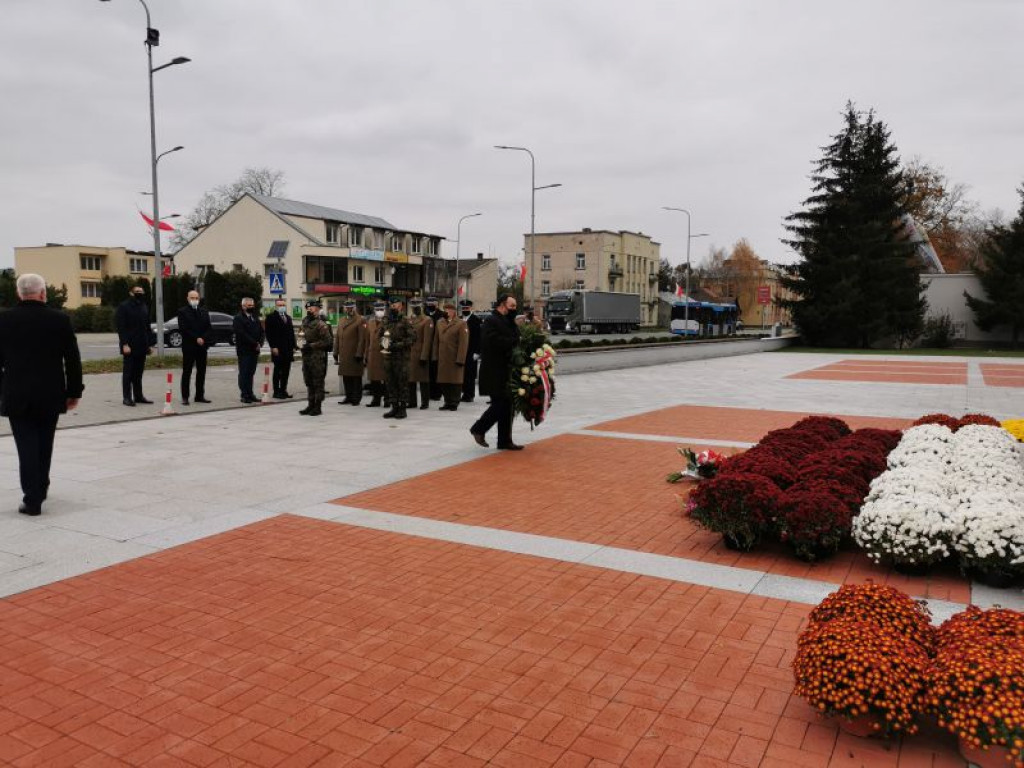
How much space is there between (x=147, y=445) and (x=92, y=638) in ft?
21.0

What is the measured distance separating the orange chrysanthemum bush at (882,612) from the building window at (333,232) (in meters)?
67.8

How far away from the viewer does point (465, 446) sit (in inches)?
404

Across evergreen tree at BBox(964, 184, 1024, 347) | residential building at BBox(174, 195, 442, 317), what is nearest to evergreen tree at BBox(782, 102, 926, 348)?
evergreen tree at BBox(964, 184, 1024, 347)

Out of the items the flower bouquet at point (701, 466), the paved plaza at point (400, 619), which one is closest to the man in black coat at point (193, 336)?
the paved plaza at point (400, 619)

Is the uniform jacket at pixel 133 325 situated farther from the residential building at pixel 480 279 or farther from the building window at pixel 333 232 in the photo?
the residential building at pixel 480 279

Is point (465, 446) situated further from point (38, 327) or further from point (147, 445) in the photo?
point (38, 327)

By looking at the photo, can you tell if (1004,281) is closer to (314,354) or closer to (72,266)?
(314,354)

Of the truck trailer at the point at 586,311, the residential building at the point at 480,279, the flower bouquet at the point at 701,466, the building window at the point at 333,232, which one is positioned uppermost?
the building window at the point at 333,232

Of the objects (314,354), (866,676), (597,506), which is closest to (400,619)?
(866,676)

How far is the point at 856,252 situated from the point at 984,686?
51011 mm

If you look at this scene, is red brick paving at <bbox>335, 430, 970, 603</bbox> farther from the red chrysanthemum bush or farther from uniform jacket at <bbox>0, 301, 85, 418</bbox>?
uniform jacket at <bbox>0, 301, 85, 418</bbox>

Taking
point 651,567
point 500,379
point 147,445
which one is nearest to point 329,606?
point 651,567

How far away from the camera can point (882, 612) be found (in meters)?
3.56

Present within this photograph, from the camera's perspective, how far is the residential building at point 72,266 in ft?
270
